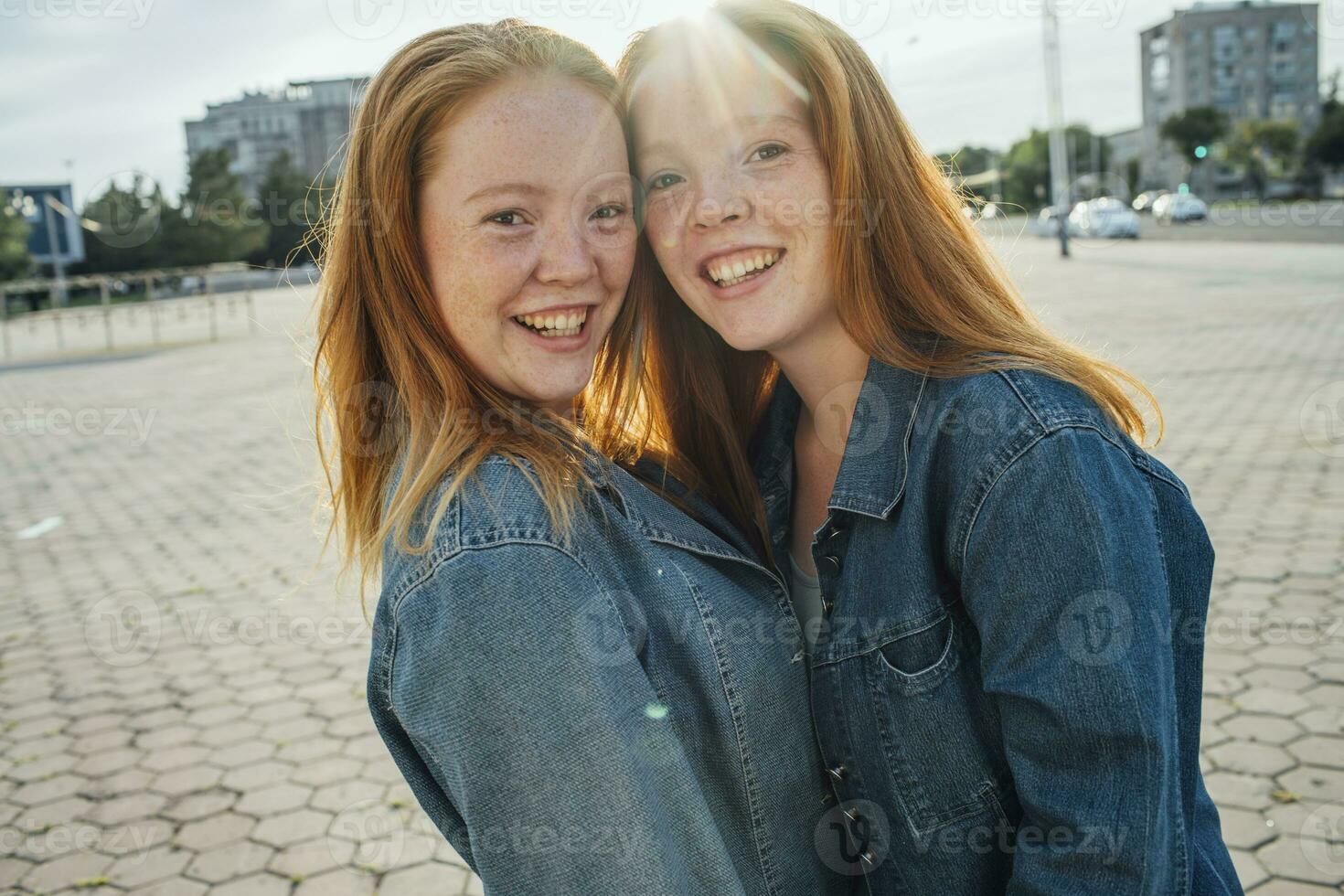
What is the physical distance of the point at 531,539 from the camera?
1.44 meters

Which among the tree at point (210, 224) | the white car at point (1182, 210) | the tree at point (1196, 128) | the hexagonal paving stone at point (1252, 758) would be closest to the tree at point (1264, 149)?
the tree at point (1196, 128)

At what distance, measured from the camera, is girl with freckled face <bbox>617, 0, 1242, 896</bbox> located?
1.53m

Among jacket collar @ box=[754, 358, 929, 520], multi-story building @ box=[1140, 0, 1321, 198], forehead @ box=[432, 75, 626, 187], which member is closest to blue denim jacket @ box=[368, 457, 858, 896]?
jacket collar @ box=[754, 358, 929, 520]

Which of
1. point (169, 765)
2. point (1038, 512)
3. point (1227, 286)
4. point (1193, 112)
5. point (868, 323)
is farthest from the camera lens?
point (1193, 112)

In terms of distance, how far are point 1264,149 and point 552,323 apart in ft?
262

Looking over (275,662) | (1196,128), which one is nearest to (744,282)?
(275,662)

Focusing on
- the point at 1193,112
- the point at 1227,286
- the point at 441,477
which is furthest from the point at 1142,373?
the point at 1193,112

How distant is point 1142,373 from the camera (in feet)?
36.3

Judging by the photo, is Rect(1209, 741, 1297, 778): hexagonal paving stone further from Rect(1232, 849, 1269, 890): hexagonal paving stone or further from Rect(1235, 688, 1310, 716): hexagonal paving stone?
Rect(1232, 849, 1269, 890): hexagonal paving stone

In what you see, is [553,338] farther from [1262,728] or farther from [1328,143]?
[1328,143]

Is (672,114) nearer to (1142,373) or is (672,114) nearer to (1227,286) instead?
(1142,373)

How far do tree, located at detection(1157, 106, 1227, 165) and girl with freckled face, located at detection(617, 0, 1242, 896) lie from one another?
88.3 meters

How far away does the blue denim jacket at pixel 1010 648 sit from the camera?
4.98 feet

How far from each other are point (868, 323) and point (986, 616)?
2.20ft
